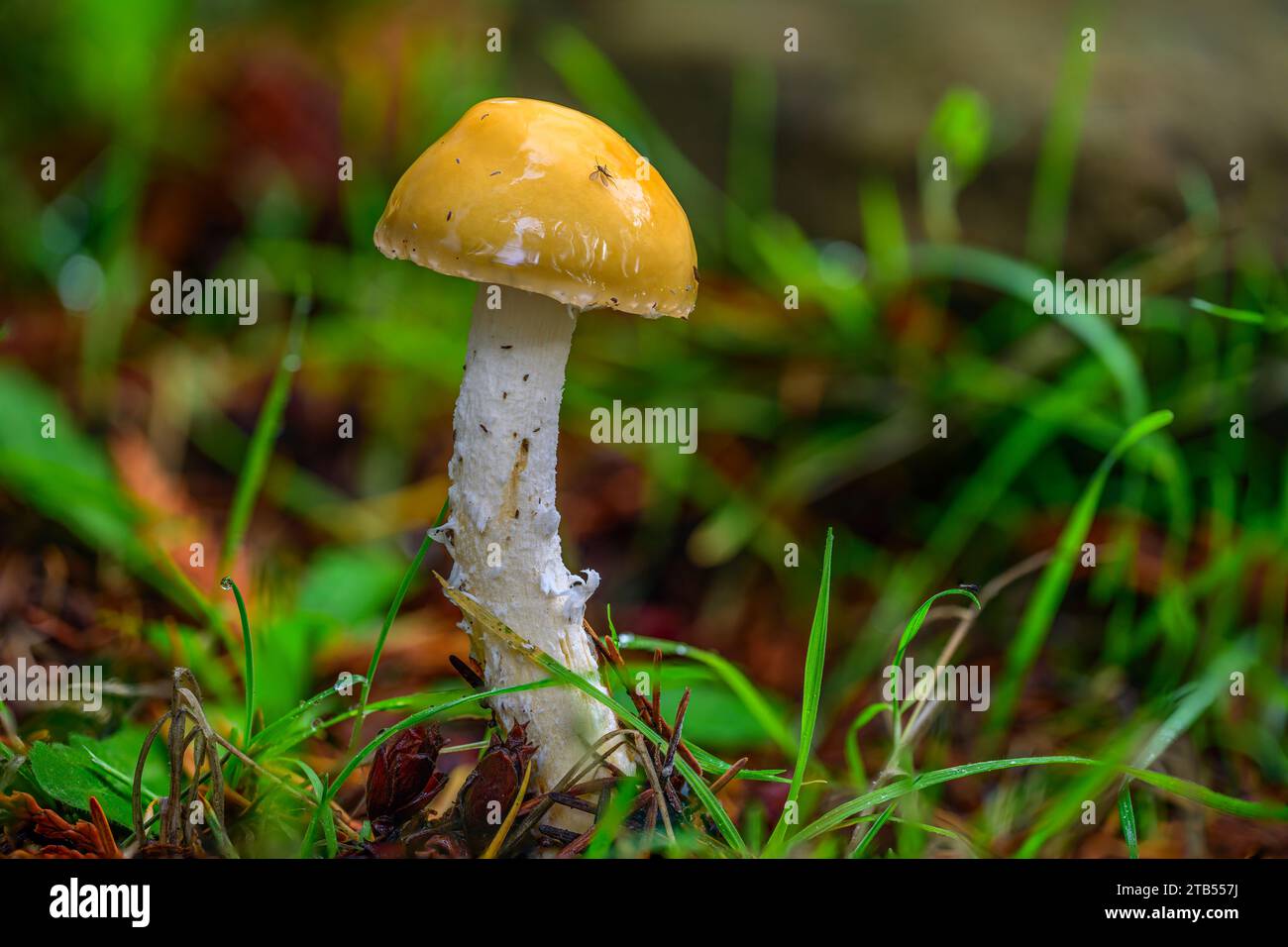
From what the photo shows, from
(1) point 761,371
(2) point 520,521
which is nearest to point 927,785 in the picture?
(2) point 520,521

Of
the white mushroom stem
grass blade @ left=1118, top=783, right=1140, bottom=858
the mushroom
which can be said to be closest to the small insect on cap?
the mushroom

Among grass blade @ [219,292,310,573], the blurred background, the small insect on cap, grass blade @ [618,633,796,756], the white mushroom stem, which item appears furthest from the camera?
the blurred background

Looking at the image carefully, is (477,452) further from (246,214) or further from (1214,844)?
(246,214)

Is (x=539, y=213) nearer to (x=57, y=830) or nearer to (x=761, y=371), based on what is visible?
(x=57, y=830)

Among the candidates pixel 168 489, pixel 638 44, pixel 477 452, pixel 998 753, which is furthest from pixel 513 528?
pixel 638 44

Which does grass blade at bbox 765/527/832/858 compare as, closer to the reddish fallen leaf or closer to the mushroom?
the mushroom

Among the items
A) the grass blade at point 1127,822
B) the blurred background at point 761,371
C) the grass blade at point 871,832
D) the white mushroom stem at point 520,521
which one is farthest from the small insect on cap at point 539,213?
the grass blade at point 1127,822

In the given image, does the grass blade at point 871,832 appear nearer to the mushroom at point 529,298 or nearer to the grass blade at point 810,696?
the grass blade at point 810,696
